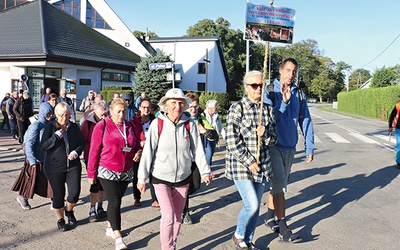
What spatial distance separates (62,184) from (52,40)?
24.2m

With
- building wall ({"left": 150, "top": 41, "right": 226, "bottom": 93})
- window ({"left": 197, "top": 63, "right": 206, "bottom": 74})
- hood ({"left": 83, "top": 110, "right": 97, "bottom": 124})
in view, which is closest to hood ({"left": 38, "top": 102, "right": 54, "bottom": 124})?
hood ({"left": 83, "top": 110, "right": 97, "bottom": 124})

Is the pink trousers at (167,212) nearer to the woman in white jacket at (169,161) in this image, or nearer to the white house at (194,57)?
the woman in white jacket at (169,161)

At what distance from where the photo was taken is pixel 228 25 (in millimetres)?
57469

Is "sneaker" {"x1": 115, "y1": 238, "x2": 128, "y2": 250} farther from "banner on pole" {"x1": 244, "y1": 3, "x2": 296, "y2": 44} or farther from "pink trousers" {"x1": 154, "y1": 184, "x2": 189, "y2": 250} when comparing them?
"banner on pole" {"x1": 244, "y1": 3, "x2": 296, "y2": 44}

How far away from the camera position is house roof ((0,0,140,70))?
24.7 meters

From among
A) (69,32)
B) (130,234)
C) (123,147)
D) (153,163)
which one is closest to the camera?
(153,163)

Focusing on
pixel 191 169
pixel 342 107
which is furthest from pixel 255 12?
pixel 342 107

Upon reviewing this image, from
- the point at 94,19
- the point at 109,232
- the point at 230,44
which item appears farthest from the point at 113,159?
the point at 230,44

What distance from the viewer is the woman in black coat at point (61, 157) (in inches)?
178

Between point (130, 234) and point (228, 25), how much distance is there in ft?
183

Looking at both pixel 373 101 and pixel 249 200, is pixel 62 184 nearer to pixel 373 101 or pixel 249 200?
pixel 249 200

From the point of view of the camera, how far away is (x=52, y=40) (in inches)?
1029

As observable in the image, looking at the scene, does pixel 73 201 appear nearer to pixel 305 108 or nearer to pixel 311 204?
pixel 305 108

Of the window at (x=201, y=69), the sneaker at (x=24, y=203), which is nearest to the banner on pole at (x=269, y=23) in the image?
the sneaker at (x=24, y=203)
